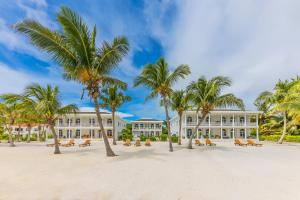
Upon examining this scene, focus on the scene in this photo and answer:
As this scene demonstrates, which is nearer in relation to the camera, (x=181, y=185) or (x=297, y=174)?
(x=181, y=185)

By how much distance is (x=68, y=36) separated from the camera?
11297 millimetres

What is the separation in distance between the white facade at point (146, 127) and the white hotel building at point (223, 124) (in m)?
14.6

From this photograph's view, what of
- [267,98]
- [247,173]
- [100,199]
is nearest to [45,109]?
[100,199]

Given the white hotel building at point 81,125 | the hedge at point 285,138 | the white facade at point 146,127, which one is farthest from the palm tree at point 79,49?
the white facade at point 146,127

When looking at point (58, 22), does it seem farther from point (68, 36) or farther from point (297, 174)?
point (297, 174)

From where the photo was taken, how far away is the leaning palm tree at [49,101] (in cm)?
1506

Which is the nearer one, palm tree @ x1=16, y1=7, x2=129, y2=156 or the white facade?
palm tree @ x1=16, y1=7, x2=129, y2=156

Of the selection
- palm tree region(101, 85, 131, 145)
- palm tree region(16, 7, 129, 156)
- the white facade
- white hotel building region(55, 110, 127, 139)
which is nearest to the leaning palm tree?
palm tree region(16, 7, 129, 156)

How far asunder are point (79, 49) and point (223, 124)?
3139 centimetres

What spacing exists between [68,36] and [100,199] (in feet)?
31.9

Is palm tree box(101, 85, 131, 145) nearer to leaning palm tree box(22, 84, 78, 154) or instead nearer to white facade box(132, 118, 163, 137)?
leaning palm tree box(22, 84, 78, 154)

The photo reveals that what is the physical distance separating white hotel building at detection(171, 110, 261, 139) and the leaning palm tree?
77.0 feet

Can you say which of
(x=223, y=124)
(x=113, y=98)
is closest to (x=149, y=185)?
(x=113, y=98)

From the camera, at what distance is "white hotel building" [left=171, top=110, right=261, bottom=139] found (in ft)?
114
